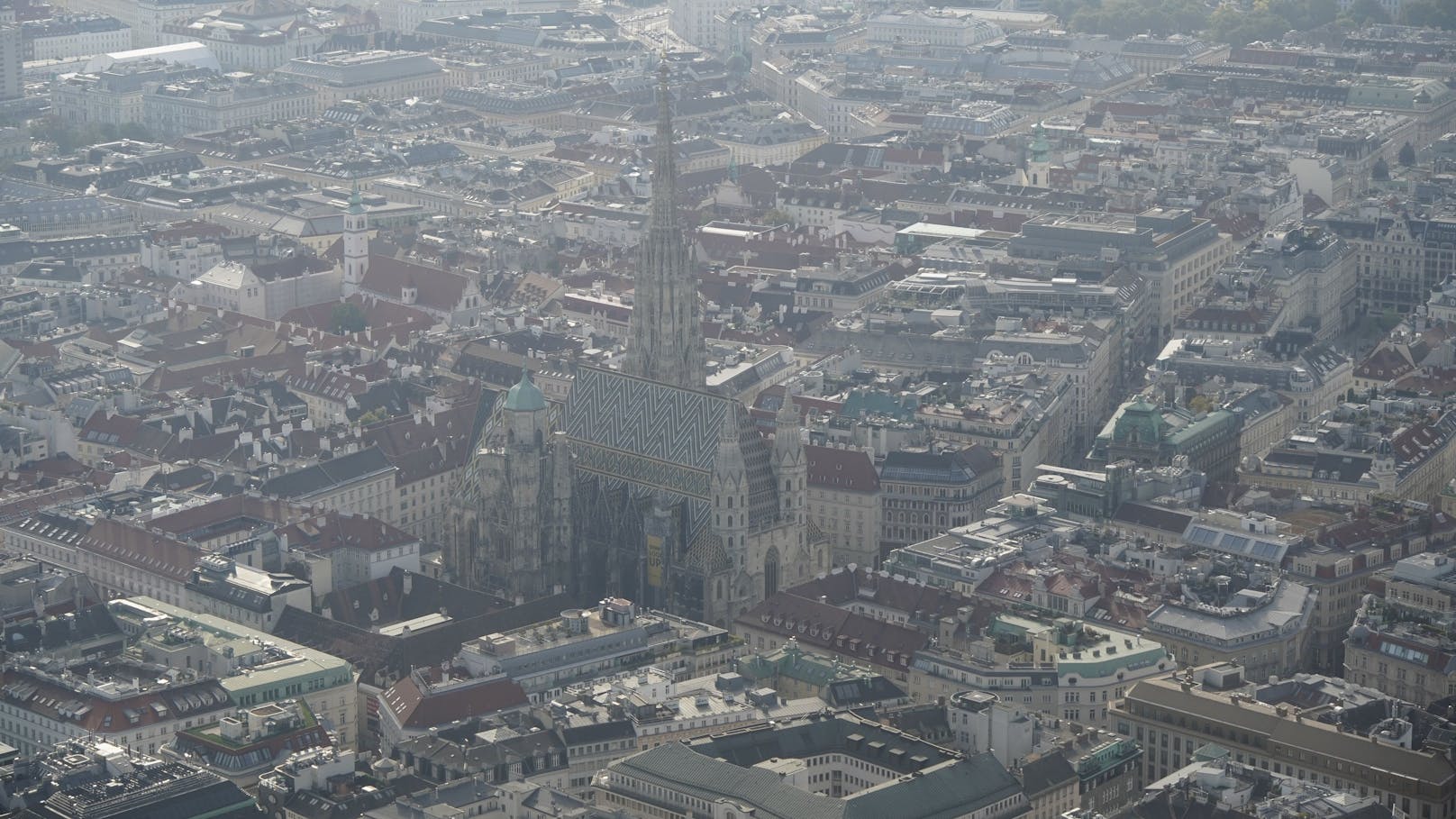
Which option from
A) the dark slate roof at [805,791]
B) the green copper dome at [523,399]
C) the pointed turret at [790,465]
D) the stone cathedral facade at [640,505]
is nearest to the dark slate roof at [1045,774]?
the dark slate roof at [805,791]

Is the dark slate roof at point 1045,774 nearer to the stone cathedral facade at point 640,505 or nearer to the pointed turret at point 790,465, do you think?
the stone cathedral facade at point 640,505

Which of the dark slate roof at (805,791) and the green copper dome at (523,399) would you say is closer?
the dark slate roof at (805,791)

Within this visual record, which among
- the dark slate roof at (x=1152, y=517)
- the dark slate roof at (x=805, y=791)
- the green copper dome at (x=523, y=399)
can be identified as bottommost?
the dark slate roof at (x=1152, y=517)

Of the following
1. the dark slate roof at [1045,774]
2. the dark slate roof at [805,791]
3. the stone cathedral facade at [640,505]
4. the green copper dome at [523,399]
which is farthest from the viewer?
the green copper dome at [523,399]

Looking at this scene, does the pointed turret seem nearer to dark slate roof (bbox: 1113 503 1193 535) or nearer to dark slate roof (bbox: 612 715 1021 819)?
dark slate roof (bbox: 1113 503 1193 535)

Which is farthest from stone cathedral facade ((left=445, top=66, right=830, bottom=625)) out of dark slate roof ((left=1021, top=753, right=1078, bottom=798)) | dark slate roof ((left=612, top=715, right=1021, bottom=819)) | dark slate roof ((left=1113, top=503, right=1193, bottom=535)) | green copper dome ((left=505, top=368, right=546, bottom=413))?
dark slate roof ((left=1021, top=753, right=1078, bottom=798))

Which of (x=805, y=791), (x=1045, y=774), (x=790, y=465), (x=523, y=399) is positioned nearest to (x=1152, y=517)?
(x=790, y=465)

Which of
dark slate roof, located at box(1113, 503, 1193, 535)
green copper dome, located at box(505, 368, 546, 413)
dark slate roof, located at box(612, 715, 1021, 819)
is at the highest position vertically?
green copper dome, located at box(505, 368, 546, 413)

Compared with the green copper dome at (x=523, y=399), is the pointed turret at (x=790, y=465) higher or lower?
lower

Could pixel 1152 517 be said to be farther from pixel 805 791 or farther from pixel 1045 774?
pixel 805 791

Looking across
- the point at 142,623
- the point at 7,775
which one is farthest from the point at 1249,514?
the point at 7,775
